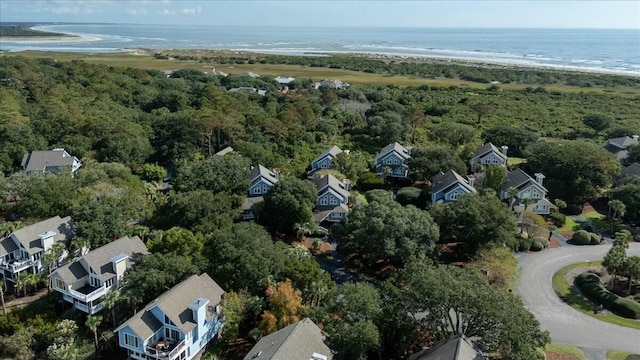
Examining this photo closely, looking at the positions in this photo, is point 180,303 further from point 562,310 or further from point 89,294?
point 562,310

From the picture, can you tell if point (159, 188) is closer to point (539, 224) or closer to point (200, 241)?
point (200, 241)

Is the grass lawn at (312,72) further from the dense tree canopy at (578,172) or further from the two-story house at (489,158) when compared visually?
the dense tree canopy at (578,172)

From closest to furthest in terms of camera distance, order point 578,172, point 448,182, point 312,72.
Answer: point 448,182 → point 578,172 → point 312,72

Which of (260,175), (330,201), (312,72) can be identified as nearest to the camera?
(330,201)

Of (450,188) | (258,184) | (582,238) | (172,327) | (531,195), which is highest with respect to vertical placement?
(450,188)

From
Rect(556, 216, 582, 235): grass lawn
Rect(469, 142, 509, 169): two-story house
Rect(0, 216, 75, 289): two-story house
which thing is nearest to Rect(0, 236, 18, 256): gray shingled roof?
Rect(0, 216, 75, 289): two-story house

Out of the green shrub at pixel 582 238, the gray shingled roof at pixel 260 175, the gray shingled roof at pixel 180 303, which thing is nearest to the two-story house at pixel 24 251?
the gray shingled roof at pixel 180 303

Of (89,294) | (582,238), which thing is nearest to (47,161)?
(89,294)
